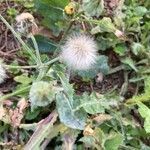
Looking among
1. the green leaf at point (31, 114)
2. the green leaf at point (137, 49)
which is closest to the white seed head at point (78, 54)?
the green leaf at point (31, 114)

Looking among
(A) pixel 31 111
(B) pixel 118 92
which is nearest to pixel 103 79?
(B) pixel 118 92

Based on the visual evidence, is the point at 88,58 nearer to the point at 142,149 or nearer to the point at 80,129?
the point at 80,129

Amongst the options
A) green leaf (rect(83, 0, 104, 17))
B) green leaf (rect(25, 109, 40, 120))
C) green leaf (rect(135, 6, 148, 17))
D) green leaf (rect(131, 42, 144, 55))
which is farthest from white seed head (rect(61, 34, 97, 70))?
green leaf (rect(135, 6, 148, 17))

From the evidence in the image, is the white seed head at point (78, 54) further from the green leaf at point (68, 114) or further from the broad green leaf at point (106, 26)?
the broad green leaf at point (106, 26)

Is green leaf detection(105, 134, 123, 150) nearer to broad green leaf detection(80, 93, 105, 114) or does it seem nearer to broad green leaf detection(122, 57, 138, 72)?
broad green leaf detection(80, 93, 105, 114)

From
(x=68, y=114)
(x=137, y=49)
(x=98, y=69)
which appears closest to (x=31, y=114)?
(x=68, y=114)

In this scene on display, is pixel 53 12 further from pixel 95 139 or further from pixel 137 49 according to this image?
pixel 95 139
